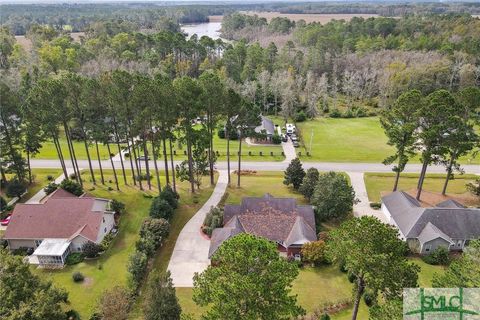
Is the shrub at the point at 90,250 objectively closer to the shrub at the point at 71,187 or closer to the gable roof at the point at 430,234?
the shrub at the point at 71,187

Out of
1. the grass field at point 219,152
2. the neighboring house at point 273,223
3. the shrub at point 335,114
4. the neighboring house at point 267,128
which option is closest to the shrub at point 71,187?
the grass field at point 219,152

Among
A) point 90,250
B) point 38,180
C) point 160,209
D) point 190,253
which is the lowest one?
point 38,180

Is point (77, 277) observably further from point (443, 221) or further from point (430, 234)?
point (443, 221)

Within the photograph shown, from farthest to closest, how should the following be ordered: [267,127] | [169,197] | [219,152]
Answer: [267,127] → [219,152] → [169,197]

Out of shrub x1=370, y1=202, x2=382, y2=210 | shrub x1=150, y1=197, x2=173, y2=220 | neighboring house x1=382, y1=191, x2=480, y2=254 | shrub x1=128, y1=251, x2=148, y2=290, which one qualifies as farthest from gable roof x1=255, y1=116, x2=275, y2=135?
shrub x1=128, y1=251, x2=148, y2=290

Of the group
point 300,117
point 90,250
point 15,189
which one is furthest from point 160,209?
point 300,117

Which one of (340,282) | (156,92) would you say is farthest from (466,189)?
(156,92)
